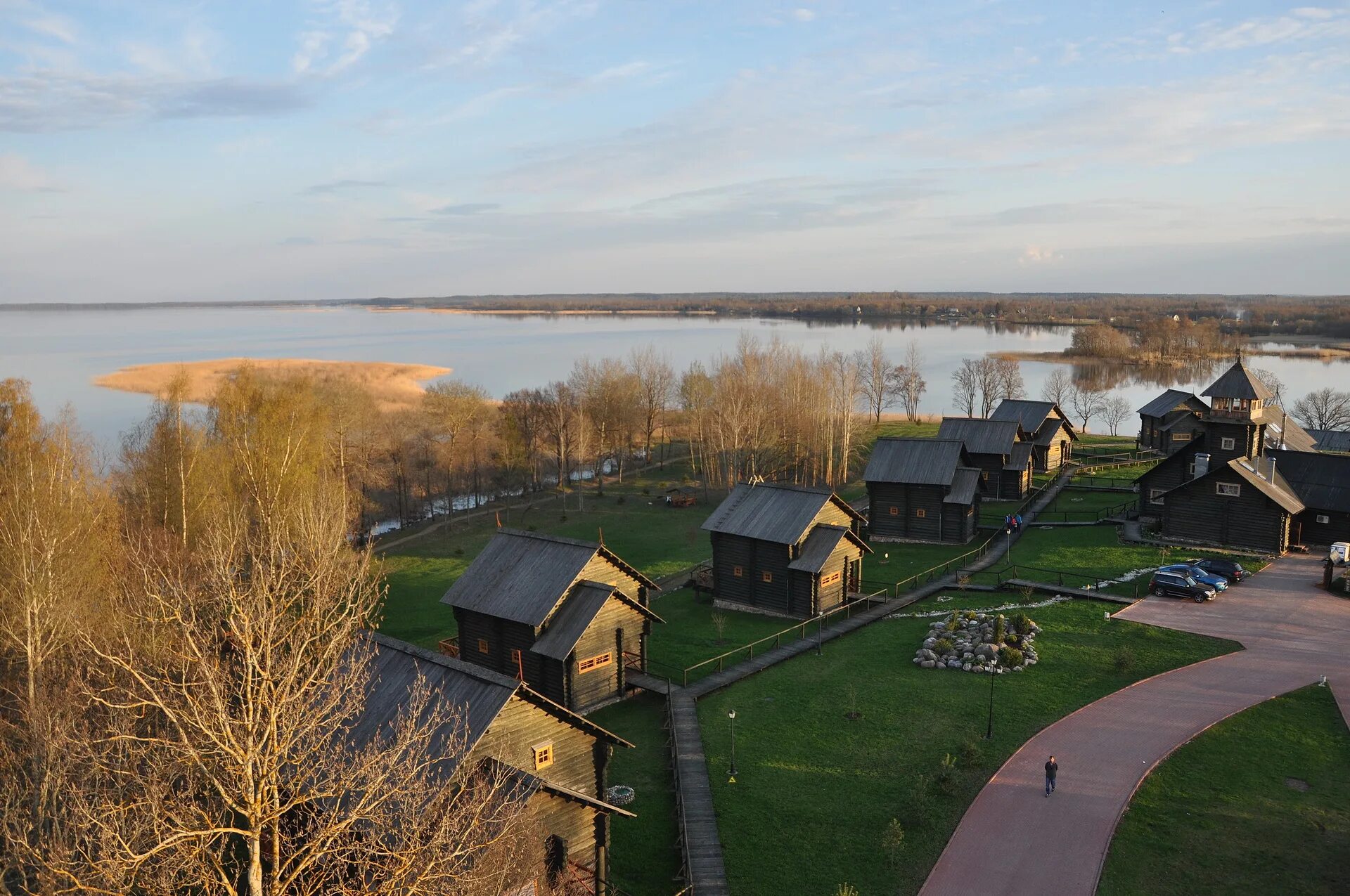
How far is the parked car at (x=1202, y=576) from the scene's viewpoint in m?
35.4

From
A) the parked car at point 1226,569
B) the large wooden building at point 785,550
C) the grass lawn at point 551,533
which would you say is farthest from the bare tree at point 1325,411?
the large wooden building at point 785,550

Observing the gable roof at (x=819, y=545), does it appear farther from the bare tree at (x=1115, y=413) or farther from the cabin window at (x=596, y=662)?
the bare tree at (x=1115, y=413)

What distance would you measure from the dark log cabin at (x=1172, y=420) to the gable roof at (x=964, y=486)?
20404mm

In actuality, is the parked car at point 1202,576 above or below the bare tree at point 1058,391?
below

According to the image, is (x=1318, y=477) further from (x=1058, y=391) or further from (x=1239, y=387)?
(x=1058, y=391)

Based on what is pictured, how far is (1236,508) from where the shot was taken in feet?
135

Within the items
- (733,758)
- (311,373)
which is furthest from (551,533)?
(311,373)

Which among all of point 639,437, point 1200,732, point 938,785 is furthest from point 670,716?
point 639,437

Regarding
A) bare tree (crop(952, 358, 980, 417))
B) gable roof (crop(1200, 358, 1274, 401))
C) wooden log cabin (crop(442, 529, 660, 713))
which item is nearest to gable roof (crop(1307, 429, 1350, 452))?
gable roof (crop(1200, 358, 1274, 401))

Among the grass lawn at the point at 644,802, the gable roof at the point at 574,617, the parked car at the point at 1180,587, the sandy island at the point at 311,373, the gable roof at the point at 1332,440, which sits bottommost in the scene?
the grass lawn at the point at 644,802

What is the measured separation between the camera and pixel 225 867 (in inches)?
751

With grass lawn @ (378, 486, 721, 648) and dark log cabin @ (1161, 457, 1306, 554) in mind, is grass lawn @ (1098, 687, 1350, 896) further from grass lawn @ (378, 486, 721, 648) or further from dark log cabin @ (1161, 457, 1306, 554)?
grass lawn @ (378, 486, 721, 648)

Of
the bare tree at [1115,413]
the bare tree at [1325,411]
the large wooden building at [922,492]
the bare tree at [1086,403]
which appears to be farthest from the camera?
the bare tree at [1086,403]

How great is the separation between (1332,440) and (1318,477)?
2083 cm
